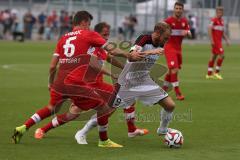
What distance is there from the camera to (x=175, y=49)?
19906 millimetres

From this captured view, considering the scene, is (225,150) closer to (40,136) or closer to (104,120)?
(104,120)

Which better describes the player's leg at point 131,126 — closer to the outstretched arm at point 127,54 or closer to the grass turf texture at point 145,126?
the grass turf texture at point 145,126

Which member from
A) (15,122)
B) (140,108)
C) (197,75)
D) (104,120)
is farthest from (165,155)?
(197,75)

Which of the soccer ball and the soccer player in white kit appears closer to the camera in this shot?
the soccer ball

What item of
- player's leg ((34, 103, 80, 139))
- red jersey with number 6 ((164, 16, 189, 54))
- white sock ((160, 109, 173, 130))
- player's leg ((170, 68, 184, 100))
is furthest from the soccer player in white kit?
red jersey with number 6 ((164, 16, 189, 54))

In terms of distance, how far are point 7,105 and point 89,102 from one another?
6179 mm

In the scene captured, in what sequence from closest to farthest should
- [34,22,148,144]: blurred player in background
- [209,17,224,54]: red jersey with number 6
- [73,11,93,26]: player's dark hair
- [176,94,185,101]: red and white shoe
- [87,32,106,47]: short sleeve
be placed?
[87,32,106,47]: short sleeve, [73,11,93,26]: player's dark hair, [34,22,148,144]: blurred player in background, [176,94,185,101]: red and white shoe, [209,17,224,54]: red jersey with number 6

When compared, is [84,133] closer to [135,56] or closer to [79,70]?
[79,70]

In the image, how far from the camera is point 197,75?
92.1 ft

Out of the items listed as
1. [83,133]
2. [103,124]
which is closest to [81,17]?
[103,124]

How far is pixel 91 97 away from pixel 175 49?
839 centimetres

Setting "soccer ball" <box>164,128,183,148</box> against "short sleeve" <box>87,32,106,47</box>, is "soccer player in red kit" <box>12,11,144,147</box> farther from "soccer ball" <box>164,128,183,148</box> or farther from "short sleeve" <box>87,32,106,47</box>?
"soccer ball" <box>164,128,183,148</box>

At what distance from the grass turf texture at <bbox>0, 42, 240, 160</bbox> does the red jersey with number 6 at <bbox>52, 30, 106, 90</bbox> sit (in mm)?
1078

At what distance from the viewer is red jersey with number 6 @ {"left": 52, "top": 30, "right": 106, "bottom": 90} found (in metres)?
Answer: 11.8
